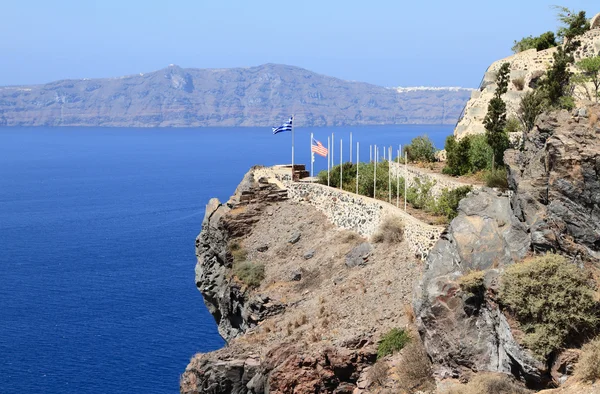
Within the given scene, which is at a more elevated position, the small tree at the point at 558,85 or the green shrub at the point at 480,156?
the small tree at the point at 558,85

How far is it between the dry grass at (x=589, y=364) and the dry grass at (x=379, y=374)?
388 inches

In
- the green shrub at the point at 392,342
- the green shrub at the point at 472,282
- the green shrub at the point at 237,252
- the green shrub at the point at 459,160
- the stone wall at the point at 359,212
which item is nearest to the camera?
the green shrub at the point at 472,282

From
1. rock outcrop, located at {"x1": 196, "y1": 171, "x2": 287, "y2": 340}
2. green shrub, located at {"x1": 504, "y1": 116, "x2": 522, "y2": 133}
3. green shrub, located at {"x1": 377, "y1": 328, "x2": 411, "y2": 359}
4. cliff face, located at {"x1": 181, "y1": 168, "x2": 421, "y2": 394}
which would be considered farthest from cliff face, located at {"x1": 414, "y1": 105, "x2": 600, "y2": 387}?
green shrub, located at {"x1": 504, "y1": 116, "x2": 522, "y2": 133}

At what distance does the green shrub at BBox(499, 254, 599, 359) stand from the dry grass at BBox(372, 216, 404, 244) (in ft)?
50.2

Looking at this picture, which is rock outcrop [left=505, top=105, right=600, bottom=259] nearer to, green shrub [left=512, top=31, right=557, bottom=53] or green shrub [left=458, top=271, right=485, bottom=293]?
green shrub [left=458, top=271, right=485, bottom=293]

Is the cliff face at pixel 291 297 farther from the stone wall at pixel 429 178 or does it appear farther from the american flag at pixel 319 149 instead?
the stone wall at pixel 429 178

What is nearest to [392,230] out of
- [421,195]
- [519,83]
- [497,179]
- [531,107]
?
[497,179]

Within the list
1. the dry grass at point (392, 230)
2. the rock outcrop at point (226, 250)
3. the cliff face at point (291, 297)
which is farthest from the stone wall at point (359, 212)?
the rock outcrop at point (226, 250)

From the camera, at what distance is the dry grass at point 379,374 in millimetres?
37156

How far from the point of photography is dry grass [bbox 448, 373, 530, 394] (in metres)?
30.2

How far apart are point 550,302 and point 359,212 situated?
21.6 meters

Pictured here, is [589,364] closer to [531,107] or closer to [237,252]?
[531,107]

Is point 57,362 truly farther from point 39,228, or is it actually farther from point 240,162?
point 240,162

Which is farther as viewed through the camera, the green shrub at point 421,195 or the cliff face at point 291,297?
the green shrub at point 421,195
